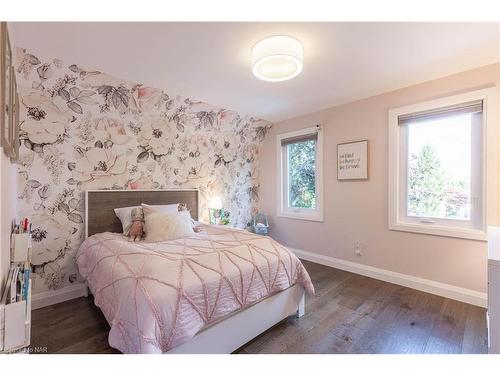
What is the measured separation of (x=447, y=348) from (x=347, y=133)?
2.38 m

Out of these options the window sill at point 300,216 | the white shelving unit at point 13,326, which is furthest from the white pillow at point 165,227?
the window sill at point 300,216

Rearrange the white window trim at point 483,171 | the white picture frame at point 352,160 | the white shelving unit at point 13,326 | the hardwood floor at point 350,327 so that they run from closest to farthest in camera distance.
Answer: the white shelving unit at point 13,326, the hardwood floor at point 350,327, the white window trim at point 483,171, the white picture frame at point 352,160

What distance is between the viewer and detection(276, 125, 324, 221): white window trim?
3.42 metres

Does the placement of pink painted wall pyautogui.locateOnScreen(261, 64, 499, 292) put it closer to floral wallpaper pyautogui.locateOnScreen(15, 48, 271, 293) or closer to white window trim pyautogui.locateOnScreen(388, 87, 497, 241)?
white window trim pyautogui.locateOnScreen(388, 87, 497, 241)

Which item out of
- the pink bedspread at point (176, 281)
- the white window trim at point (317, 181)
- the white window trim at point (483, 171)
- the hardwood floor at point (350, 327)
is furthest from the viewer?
the white window trim at point (317, 181)

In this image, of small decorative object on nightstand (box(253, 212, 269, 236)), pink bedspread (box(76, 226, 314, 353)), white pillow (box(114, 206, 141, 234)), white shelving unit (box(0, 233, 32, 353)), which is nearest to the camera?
white shelving unit (box(0, 233, 32, 353))

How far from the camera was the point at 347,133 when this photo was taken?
312 cm

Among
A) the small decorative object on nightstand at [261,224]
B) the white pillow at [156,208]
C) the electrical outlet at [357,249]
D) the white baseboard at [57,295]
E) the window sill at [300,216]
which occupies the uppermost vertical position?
the white pillow at [156,208]

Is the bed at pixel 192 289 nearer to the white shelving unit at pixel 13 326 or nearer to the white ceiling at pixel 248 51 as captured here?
the white shelving unit at pixel 13 326

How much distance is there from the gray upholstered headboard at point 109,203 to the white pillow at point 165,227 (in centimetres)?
50

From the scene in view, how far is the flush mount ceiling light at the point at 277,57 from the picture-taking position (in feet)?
5.54

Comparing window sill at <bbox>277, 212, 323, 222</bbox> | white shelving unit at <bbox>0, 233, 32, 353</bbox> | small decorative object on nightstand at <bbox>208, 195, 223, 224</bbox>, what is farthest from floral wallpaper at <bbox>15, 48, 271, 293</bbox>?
white shelving unit at <bbox>0, 233, 32, 353</bbox>

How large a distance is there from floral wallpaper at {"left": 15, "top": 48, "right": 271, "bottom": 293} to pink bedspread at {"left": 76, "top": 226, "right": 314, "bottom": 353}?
0.46 meters
